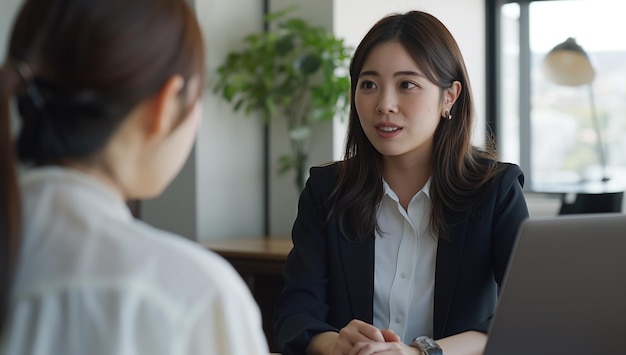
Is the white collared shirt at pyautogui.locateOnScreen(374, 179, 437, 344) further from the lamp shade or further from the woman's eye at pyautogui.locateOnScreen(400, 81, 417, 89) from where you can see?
the lamp shade

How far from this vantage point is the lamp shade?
495 centimetres

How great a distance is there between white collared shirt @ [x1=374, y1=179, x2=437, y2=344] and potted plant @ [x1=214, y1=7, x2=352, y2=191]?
1.98m

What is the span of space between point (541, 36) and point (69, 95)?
16.3 feet

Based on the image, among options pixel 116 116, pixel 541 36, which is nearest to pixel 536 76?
pixel 541 36

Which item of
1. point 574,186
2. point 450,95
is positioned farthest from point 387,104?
point 574,186

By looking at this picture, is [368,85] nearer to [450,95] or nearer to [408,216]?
[450,95]

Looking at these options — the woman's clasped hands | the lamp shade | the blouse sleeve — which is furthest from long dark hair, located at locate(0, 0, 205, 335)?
the lamp shade

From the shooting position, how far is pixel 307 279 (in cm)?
200

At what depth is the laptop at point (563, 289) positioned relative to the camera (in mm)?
1335

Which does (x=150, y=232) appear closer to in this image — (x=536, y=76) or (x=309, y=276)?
(x=309, y=276)

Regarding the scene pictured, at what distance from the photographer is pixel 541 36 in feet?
17.9

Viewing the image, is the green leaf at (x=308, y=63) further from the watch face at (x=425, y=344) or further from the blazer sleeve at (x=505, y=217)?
the watch face at (x=425, y=344)

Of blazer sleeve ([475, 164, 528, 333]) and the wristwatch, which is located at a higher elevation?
blazer sleeve ([475, 164, 528, 333])

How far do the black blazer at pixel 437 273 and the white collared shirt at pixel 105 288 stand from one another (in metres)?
1.06
